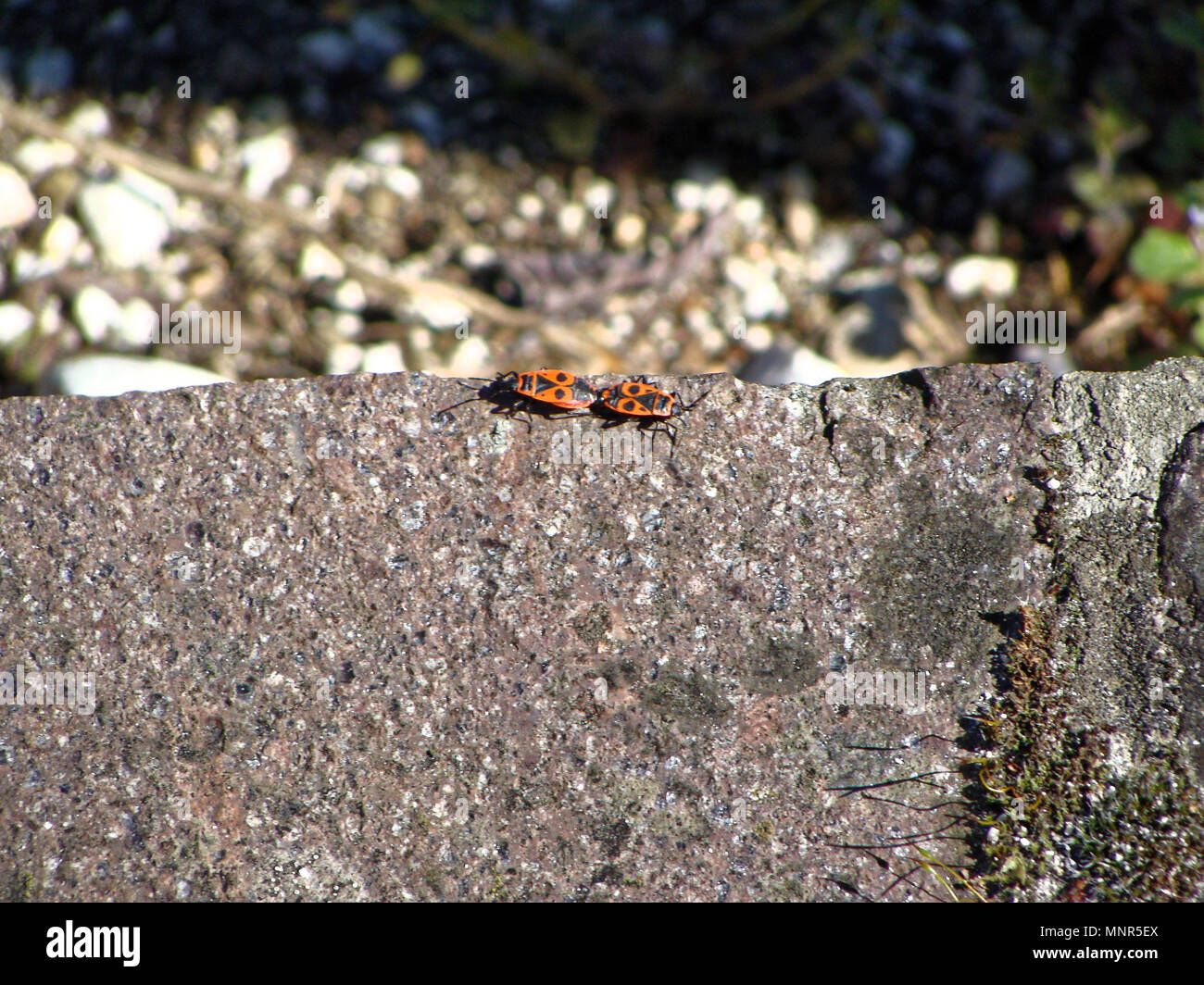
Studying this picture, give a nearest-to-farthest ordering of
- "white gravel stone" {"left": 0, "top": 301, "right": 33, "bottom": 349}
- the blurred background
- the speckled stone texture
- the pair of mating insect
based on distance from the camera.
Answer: the speckled stone texture
the pair of mating insect
"white gravel stone" {"left": 0, "top": 301, "right": 33, "bottom": 349}
the blurred background

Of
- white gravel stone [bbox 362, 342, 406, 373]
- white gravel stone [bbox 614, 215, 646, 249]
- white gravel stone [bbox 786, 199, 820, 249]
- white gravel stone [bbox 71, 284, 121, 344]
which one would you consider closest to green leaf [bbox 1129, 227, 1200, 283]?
white gravel stone [bbox 786, 199, 820, 249]

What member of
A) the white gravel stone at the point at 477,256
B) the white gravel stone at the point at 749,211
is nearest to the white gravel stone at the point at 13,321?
the white gravel stone at the point at 477,256

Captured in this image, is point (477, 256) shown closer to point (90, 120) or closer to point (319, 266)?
point (319, 266)

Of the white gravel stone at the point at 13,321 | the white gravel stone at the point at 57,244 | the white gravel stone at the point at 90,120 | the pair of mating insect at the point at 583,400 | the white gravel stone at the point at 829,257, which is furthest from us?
the white gravel stone at the point at 829,257

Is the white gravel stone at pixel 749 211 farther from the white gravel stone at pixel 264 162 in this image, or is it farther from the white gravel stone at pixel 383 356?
the white gravel stone at pixel 264 162

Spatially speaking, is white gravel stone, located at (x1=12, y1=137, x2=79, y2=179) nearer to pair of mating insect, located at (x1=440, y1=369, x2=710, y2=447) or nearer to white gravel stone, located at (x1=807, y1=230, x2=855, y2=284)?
pair of mating insect, located at (x1=440, y1=369, x2=710, y2=447)

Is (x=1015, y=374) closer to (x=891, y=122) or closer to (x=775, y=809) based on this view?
(x=775, y=809)
